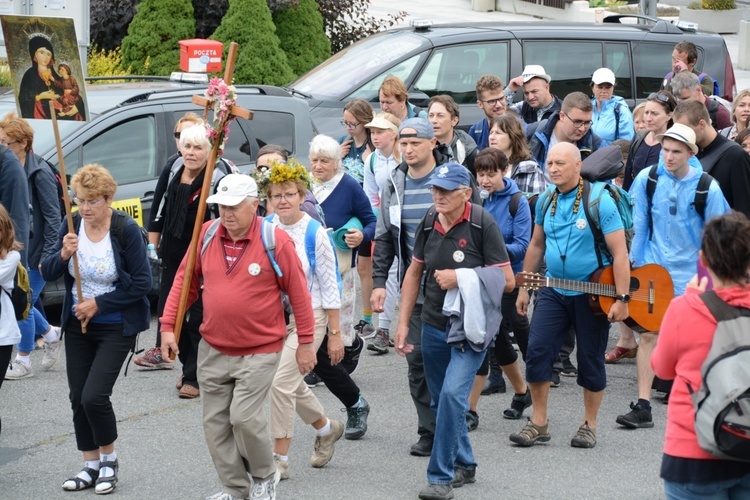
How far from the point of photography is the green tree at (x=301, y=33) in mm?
17203

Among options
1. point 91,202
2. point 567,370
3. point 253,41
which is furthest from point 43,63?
point 253,41

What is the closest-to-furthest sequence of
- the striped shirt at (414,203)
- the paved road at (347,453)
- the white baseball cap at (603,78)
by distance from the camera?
the paved road at (347,453)
the striped shirt at (414,203)
the white baseball cap at (603,78)

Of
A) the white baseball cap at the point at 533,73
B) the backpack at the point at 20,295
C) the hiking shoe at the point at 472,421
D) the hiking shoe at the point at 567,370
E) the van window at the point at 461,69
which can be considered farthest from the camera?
the van window at the point at 461,69

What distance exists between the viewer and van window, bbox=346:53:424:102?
1202 cm

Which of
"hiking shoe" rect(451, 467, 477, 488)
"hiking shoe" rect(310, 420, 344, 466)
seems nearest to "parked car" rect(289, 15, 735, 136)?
"hiking shoe" rect(310, 420, 344, 466)

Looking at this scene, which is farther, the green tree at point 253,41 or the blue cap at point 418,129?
the green tree at point 253,41

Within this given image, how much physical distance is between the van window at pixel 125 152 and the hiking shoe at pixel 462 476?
4.39 meters

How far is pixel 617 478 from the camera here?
21.8ft

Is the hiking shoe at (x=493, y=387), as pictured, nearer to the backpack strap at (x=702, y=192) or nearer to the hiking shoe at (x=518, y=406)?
the hiking shoe at (x=518, y=406)

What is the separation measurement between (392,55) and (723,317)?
8312 millimetres

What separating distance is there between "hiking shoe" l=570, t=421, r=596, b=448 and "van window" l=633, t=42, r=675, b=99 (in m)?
6.68

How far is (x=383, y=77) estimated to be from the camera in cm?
1202

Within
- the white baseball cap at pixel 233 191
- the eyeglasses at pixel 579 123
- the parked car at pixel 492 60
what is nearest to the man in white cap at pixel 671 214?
the eyeglasses at pixel 579 123

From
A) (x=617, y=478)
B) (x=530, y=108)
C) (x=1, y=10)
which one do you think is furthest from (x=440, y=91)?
(x=617, y=478)
